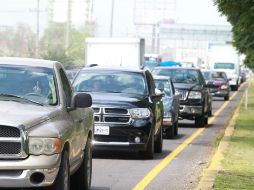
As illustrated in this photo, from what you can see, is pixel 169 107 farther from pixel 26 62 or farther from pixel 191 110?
pixel 26 62

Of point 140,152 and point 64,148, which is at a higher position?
point 64,148

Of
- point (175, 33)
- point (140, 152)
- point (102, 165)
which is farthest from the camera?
point (175, 33)

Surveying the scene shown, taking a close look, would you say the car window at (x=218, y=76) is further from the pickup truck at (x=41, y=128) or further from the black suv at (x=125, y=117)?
the pickup truck at (x=41, y=128)

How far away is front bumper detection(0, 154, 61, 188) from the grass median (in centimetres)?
374

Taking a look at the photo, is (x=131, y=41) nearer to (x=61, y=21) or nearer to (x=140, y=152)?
(x=140, y=152)

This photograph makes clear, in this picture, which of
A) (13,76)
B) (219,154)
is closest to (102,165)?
(219,154)

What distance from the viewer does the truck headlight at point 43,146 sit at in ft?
28.9

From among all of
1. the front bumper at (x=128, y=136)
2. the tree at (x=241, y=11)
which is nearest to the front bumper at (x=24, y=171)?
the front bumper at (x=128, y=136)

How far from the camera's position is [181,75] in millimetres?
28938

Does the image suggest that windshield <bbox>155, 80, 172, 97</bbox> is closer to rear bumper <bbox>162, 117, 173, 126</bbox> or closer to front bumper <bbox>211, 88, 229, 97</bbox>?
rear bumper <bbox>162, 117, 173, 126</bbox>

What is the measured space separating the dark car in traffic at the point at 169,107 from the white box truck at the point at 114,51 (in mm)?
17025

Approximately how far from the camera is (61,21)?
96.6 meters

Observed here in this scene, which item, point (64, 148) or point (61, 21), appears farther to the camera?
point (61, 21)

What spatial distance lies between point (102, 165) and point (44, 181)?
6.59 meters
